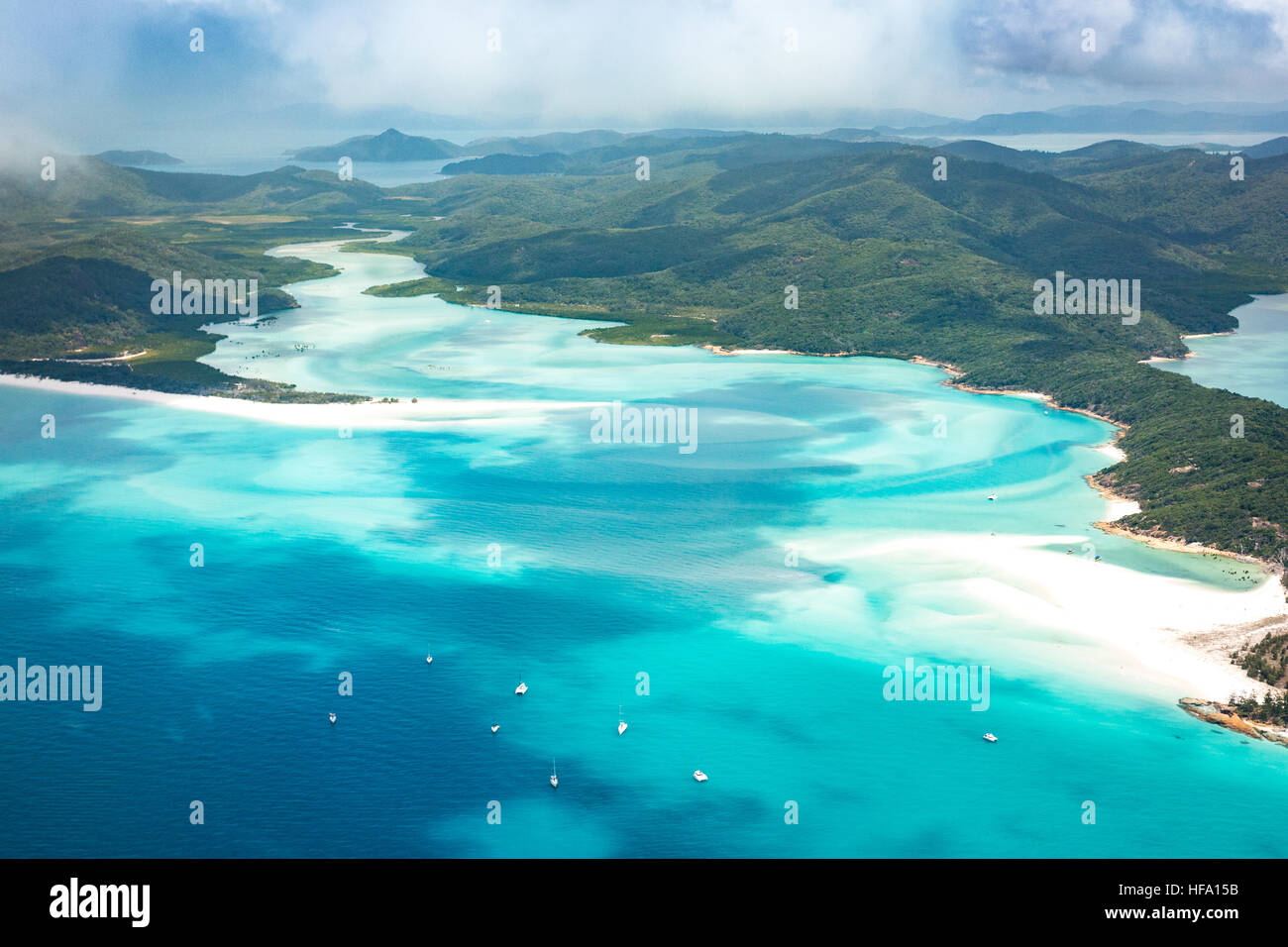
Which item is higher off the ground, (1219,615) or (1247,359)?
(1247,359)

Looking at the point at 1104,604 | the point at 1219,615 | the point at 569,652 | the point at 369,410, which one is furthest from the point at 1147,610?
the point at 369,410

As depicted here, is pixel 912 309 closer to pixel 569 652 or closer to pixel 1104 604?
pixel 1104 604

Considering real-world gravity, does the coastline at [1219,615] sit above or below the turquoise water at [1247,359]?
below

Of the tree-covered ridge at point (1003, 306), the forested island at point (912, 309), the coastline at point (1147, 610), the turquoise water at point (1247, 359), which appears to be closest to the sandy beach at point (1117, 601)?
the coastline at point (1147, 610)

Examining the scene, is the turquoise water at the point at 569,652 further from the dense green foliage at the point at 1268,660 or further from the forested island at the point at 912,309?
the forested island at the point at 912,309

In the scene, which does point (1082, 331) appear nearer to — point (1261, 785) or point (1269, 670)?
point (1269, 670)

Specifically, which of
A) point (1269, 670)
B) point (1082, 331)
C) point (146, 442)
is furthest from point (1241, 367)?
point (146, 442)
